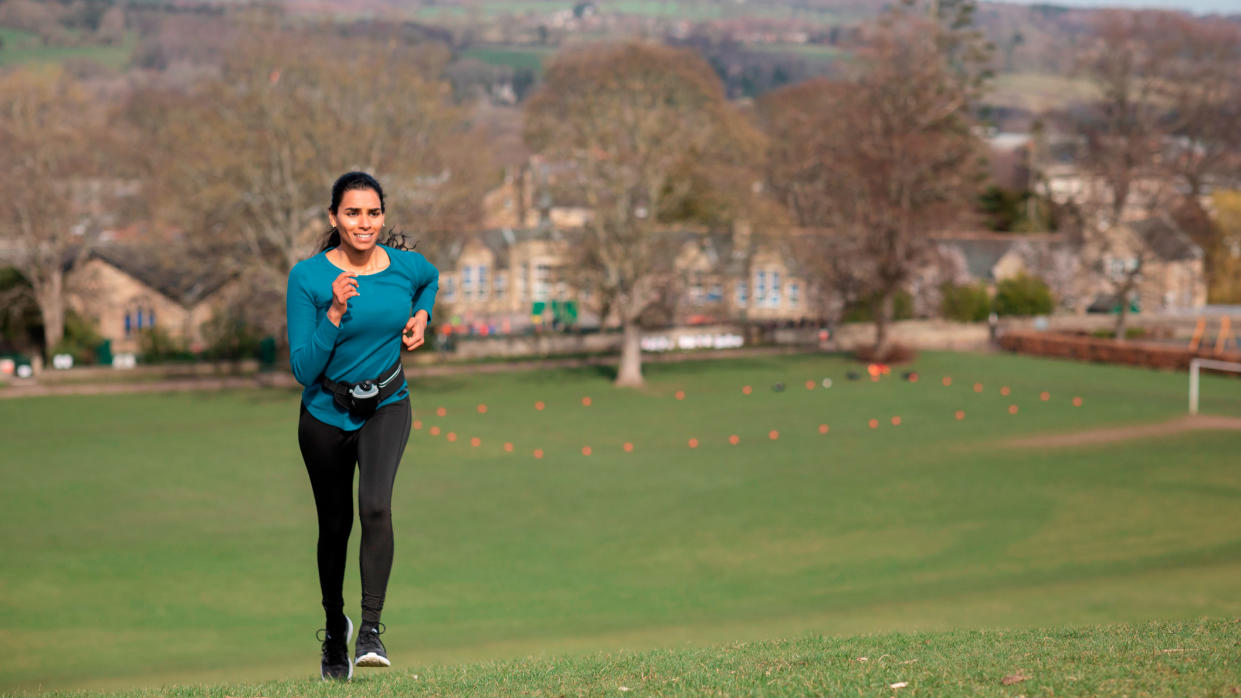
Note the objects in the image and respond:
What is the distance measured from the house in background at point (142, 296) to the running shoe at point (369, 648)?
153ft

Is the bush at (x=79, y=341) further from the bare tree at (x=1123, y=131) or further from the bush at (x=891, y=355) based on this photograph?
the bare tree at (x=1123, y=131)

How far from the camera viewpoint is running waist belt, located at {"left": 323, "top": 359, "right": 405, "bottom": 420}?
21.9 ft

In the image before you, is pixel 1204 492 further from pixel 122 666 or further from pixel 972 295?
pixel 972 295

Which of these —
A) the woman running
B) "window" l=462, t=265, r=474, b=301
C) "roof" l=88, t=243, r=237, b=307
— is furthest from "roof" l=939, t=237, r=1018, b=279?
the woman running

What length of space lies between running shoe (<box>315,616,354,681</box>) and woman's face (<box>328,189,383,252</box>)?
7.71 feet

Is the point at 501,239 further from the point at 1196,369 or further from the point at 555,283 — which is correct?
the point at 1196,369

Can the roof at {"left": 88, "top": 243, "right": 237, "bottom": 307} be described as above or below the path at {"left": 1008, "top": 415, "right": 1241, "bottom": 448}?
above

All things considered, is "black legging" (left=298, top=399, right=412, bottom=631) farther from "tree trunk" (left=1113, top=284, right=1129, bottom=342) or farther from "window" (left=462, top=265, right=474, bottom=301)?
"window" (left=462, top=265, right=474, bottom=301)

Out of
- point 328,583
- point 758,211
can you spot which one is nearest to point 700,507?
point 328,583

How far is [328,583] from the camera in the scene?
23.9 ft

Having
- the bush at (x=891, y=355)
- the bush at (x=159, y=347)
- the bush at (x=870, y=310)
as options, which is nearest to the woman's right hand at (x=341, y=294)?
the bush at (x=159, y=347)

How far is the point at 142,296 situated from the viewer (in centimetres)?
5425

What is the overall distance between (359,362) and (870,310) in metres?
56.5

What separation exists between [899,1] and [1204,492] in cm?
5986
